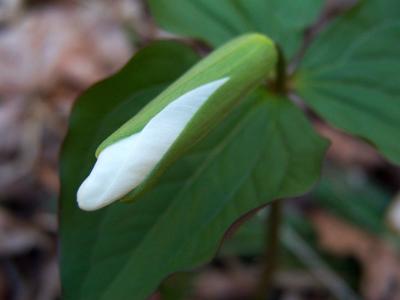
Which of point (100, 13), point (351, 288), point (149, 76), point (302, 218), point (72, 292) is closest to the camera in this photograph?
point (72, 292)

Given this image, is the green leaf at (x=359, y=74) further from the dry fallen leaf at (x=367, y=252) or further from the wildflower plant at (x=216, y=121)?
the dry fallen leaf at (x=367, y=252)

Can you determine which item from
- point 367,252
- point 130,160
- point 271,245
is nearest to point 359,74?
point 271,245

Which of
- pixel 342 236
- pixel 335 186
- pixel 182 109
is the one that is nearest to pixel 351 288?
pixel 342 236

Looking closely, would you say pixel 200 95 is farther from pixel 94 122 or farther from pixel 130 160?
pixel 94 122

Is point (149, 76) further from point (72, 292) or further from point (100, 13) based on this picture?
point (100, 13)

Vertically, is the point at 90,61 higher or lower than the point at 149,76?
lower

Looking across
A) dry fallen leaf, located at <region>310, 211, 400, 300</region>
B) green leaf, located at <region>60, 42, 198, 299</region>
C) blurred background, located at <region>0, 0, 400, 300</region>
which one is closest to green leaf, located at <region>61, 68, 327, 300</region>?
green leaf, located at <region>60, 42, 198, 299</region>
